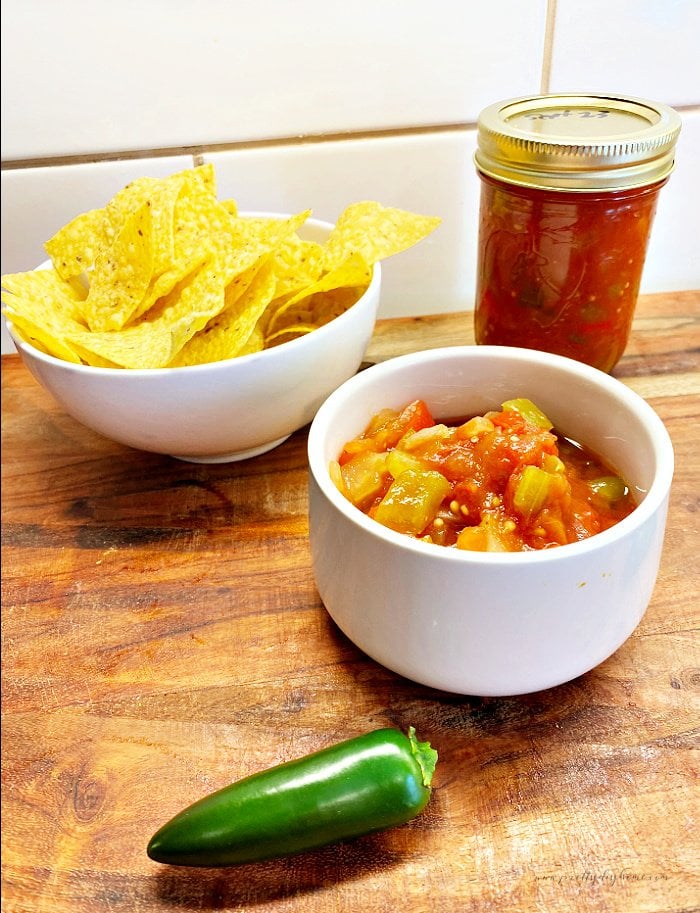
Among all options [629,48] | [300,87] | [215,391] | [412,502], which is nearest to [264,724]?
[412,502]

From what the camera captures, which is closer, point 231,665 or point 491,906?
point 491,906

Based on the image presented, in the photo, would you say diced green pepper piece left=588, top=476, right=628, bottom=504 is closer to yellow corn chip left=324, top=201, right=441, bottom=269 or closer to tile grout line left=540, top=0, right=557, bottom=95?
yellow corn chip left=324, top=201, right=441, bottom=269

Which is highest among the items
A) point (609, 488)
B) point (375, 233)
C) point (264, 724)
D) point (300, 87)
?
point (300, 87)

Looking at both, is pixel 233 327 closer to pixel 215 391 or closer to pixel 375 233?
pixel 215 391

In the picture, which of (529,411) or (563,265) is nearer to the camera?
(529,411)

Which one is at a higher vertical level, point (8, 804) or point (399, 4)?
point (399, 4)

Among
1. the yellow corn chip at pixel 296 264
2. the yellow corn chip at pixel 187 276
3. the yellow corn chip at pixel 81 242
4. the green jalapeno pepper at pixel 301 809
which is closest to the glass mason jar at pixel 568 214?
the yellow corn chip at pixel 187 276

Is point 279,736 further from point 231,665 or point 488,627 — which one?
point 488,627

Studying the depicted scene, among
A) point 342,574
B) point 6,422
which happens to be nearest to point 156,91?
point 6,422
